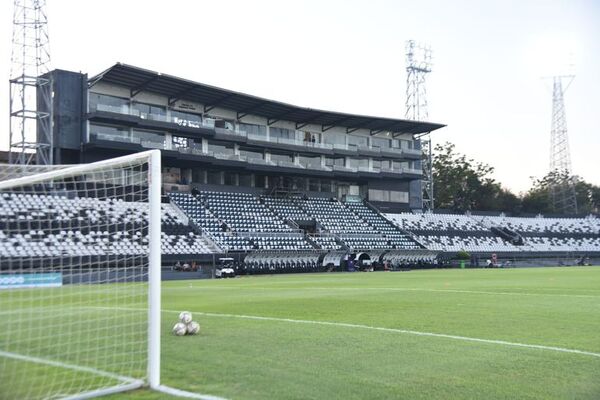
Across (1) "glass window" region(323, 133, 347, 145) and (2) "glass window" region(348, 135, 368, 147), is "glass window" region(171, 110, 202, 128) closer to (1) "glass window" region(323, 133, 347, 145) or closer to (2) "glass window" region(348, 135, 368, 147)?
(1) "glass window" region(323, 133, 347, 145)

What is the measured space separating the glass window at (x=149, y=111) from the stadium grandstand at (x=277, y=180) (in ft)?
0.35

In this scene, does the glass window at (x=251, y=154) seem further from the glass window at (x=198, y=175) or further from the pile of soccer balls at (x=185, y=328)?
the pile of soccer balls at (x=185, y=328)

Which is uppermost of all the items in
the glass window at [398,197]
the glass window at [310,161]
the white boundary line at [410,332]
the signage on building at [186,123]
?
the signage on building at [186,123]

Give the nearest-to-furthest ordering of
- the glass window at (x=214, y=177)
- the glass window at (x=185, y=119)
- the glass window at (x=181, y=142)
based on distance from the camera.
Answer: the glass window at (x=181, y=142)
the glass window at (x=185, y=119)
the glass window at (x=214, y=177)

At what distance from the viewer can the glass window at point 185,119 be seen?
157ft

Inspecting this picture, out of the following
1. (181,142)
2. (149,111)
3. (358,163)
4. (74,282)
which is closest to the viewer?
(74,282)

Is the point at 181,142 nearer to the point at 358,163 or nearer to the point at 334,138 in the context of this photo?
the point at 334,138

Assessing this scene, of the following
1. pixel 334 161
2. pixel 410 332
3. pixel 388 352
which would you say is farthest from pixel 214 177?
pixel 388 352

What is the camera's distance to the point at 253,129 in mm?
55188

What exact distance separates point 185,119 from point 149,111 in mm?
3022

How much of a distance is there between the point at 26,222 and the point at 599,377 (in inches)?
342

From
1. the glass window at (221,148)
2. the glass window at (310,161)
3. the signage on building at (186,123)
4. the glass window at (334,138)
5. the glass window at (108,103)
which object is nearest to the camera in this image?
the glass window at (108,103)

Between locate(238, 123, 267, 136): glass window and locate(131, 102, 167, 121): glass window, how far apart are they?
8.06m

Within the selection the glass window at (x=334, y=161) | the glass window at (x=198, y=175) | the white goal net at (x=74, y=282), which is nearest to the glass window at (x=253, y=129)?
the glass window at (x=198, y=175)
